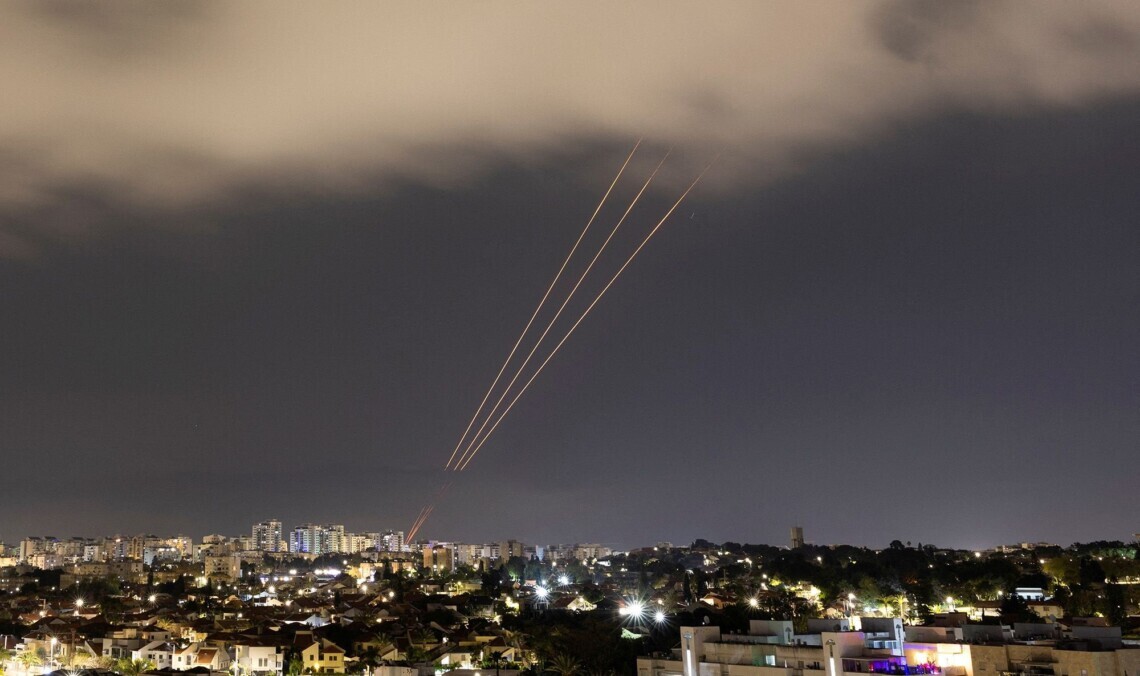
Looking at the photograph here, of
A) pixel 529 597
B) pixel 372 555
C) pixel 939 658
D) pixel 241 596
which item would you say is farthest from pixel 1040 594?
pixel 372 555

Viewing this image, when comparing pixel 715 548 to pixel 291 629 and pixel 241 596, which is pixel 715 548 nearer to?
pixel 241 596

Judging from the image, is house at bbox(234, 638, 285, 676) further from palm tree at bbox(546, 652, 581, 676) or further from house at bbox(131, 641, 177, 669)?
palm tree at bbox(546, 652, 581, 676)

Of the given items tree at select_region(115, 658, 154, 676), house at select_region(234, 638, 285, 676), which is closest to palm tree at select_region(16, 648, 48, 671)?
tree at select_region(115, 658, 154, 676)

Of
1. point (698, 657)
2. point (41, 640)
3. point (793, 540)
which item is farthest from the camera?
point (793, 540)

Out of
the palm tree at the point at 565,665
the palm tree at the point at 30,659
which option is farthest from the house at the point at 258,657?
the palm tree at the point at 565,665

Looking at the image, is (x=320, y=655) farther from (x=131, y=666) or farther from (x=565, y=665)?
(x=565, y=665)

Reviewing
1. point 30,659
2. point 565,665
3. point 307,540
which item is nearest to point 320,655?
point 565,665
